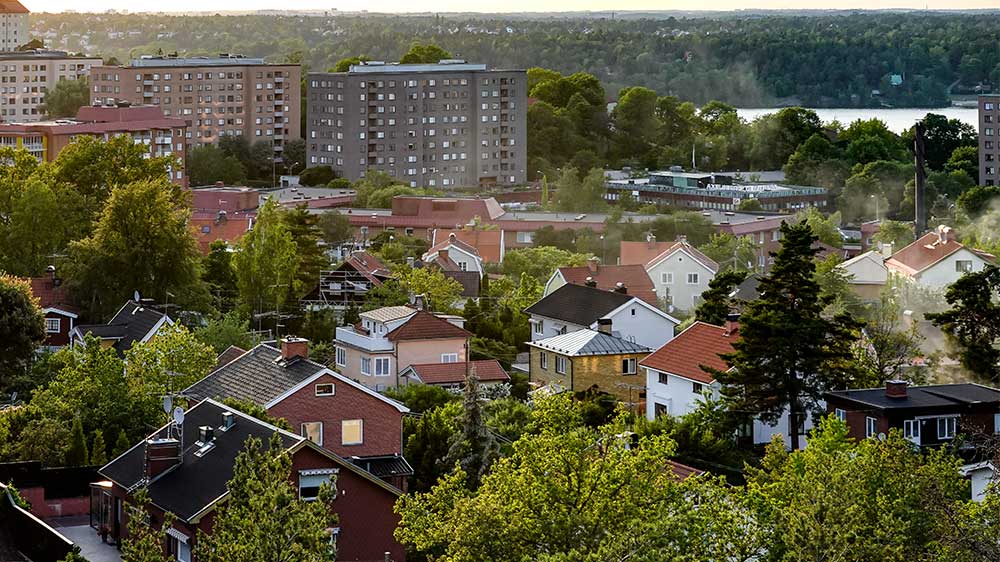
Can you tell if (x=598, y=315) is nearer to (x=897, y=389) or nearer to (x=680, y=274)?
(x=897, y=389)

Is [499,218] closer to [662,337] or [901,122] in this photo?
[662,337]

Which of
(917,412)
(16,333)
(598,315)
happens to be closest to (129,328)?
(16,333)

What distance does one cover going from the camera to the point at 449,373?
963 inches

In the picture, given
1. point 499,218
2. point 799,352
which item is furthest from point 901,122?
point 799,352

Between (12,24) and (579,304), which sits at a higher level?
(12,24)

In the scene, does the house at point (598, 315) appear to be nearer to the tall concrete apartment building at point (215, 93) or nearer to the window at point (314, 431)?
the window at point (314, 431)

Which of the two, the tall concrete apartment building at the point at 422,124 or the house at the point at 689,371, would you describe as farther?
the tall concrete apartment building at the point at 422,124

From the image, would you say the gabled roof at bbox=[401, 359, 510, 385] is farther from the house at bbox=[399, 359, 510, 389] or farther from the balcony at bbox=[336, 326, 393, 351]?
the balcony at bbox=[336, 326, 393, 351]

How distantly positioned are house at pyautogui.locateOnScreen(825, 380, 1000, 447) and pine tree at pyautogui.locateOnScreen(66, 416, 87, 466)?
745 cm

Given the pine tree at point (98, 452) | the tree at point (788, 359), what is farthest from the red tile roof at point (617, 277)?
the pine tree at point (98, 452)

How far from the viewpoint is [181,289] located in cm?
3006

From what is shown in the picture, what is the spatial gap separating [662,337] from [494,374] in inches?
95.5

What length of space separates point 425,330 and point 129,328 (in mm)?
4040

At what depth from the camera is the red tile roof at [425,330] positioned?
2464cm
